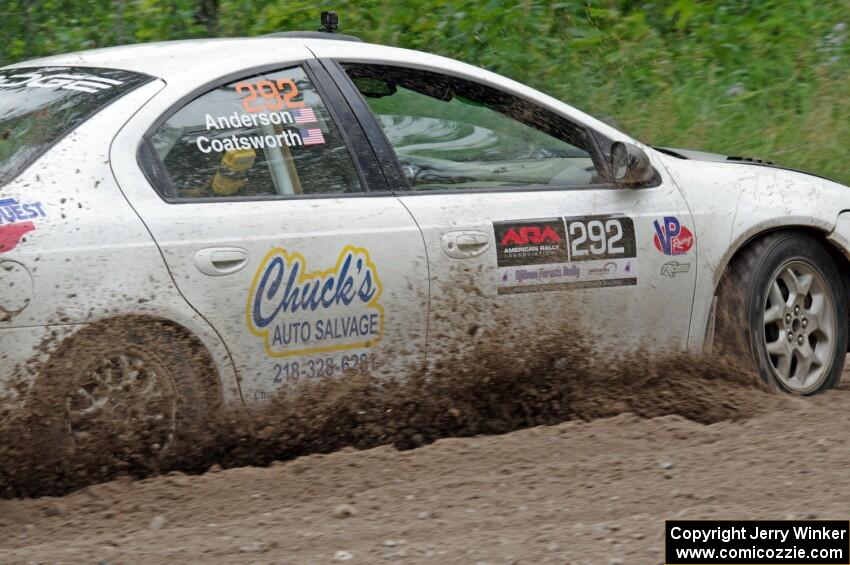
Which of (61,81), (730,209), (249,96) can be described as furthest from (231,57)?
(730,209)

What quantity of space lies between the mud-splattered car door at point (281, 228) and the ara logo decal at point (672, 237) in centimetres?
114

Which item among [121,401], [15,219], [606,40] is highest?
[606,40]

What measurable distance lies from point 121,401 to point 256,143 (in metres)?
1.05

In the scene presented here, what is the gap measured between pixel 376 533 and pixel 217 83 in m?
1.77

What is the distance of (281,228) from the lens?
4387 mm

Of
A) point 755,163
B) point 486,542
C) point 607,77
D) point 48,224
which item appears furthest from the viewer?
point 607,77

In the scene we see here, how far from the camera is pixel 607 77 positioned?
34.8 feet

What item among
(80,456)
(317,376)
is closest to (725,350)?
(317,376)

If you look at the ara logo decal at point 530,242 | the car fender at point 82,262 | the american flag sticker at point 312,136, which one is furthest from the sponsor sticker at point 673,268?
the car fender at point 82,262

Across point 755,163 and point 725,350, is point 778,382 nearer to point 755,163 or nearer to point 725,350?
point 725,350

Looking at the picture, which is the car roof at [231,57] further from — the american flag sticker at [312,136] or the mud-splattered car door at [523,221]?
the american flag sticker at [312,136]

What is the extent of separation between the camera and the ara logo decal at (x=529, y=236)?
191 inches

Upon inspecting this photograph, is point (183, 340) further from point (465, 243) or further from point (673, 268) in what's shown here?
point (673, 268)

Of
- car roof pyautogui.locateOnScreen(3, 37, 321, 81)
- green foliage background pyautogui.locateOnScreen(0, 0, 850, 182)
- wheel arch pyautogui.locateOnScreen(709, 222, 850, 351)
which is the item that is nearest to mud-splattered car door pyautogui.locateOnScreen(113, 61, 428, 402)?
car roof pyautogui.locateOnScreen(3, 37, 321, 81)
